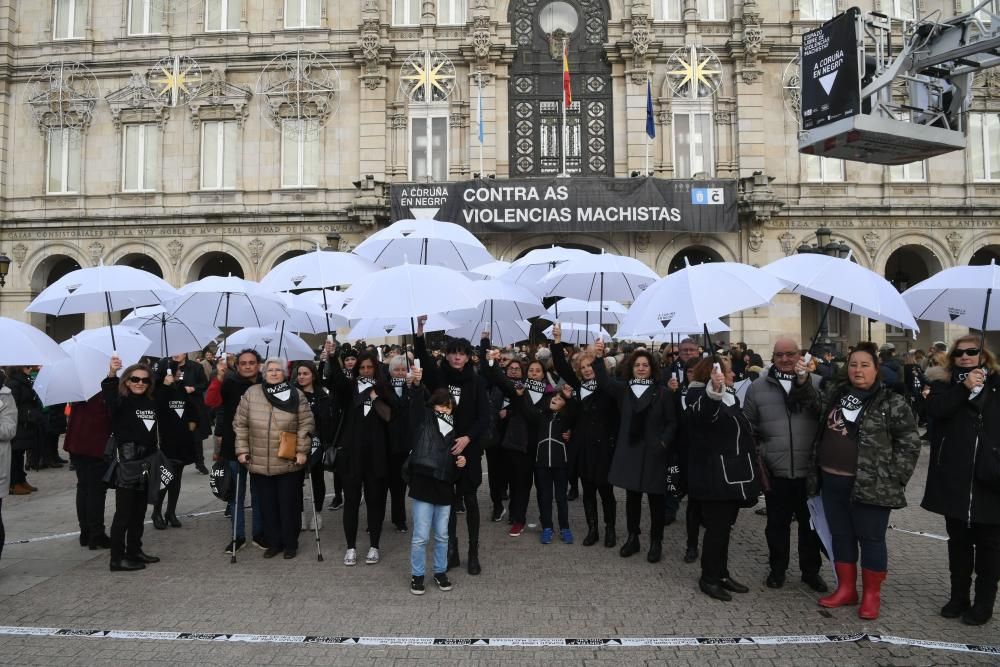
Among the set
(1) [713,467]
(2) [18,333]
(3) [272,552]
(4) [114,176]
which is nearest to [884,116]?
(1) [713,467]

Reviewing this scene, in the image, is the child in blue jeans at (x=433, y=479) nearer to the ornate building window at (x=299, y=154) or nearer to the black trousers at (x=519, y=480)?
the black trousers at (x=519, y=480)

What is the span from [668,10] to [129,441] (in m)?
24.3

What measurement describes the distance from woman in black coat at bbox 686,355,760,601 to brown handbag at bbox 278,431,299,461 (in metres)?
3.97

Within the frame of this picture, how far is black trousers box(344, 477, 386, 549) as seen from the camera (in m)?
6.68

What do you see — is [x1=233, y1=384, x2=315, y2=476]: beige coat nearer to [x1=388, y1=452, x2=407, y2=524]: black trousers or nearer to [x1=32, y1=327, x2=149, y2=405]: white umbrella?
[x1=388, y1=452, x2=407, y2=524]: black trousers

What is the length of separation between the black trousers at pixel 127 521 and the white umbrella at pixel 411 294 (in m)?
2.88

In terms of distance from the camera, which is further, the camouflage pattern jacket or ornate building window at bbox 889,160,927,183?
ornate building window at bbox 889,160,927,183

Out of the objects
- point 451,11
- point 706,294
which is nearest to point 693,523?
point 706,294

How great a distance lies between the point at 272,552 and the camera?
22.8 feet

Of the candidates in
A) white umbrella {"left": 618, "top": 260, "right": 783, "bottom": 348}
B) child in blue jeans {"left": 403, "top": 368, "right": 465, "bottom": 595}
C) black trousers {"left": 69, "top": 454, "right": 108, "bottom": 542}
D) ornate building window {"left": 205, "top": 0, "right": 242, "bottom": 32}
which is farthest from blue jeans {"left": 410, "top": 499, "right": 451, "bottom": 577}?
ornate building window {"left": 205, "top": 0, "right": 242, "bottom": 32}

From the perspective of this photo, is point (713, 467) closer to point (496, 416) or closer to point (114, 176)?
point (496, 416)

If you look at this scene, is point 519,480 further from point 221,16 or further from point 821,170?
point 221,16

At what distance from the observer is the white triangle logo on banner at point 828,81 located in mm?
10289

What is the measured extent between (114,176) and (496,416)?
2331cm
